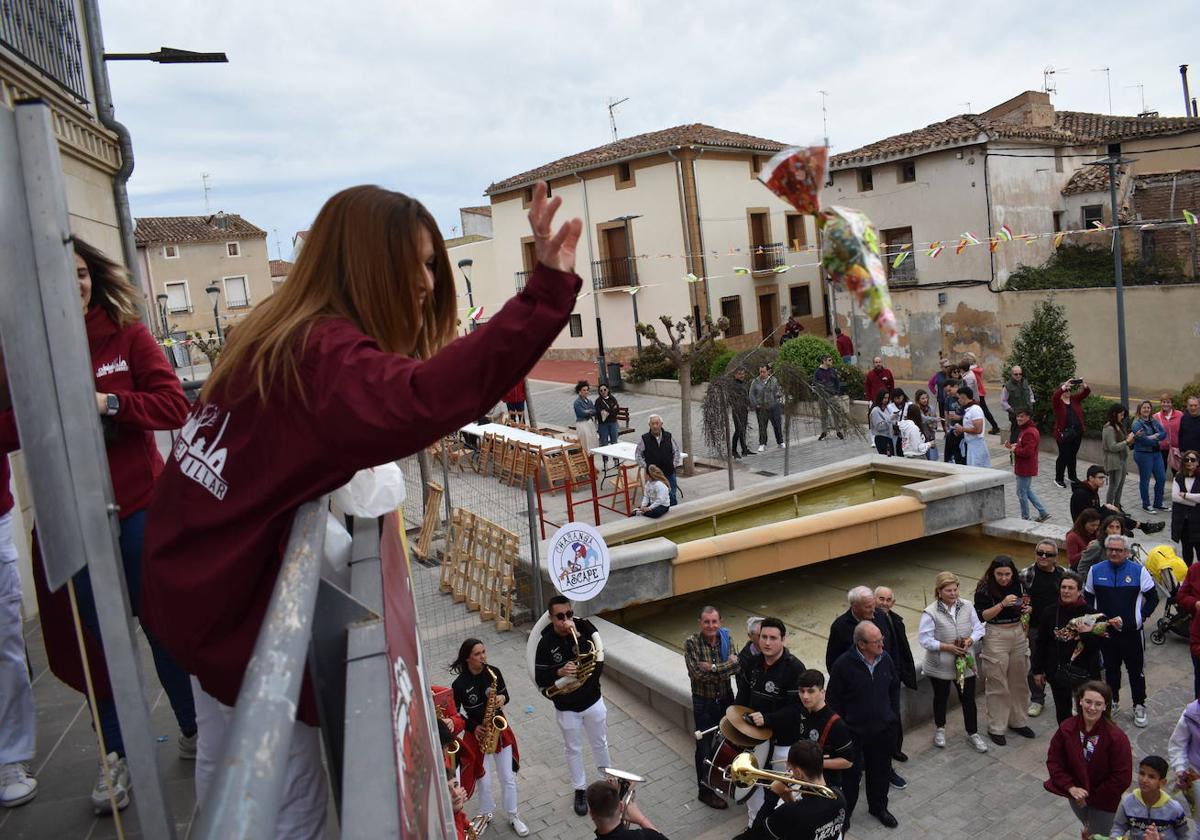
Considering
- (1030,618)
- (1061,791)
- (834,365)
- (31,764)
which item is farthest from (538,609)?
(834,365)

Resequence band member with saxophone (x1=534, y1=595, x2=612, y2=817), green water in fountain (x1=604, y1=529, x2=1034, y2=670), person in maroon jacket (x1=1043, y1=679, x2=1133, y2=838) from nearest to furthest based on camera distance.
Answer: person in maroon jacket (x1=1043, y1=679, x2=1133, y2=838) → band member with saxophone (x1=534, y1=595, x2=612, y2=817) → green water in fountain (x1=604, y1=529, x2=1034, y2=670)

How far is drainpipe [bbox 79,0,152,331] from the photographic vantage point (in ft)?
32.4

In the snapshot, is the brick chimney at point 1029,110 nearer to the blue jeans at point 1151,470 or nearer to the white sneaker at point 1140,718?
the blue jeans at point 1151,470

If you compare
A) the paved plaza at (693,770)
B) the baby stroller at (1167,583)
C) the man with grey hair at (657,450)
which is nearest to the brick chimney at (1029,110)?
the man with grey hair at (657,450)

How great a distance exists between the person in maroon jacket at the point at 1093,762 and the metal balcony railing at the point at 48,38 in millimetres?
8499

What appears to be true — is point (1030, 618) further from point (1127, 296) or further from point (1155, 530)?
point (1127, 296)

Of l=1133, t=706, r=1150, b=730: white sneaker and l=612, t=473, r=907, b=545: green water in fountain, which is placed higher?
l=612, t=473, r=907, b=545: green water in fountain

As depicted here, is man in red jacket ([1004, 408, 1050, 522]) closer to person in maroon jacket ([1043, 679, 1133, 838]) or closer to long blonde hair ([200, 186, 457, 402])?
person in maroon jacket ([1043, 679, 1133, 838])

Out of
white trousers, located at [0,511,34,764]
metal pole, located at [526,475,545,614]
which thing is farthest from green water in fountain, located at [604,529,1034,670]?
white trousers, located at [0,511,34,764]

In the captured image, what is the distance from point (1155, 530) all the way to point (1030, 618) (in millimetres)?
5437

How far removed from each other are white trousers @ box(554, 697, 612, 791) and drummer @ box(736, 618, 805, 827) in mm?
1393

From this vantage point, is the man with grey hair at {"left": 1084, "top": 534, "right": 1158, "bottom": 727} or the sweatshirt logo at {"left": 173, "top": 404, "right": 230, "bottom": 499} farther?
the man with grey hair at {"left": 1084, "top": 534, "right": 1158, "bottom": 727}

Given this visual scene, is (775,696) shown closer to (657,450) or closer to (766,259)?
(657,450)

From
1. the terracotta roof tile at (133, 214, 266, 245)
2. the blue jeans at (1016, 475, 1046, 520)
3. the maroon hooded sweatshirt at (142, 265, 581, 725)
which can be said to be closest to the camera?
the maroon hooded sweatshirt at (142, 265, 581, 725)
